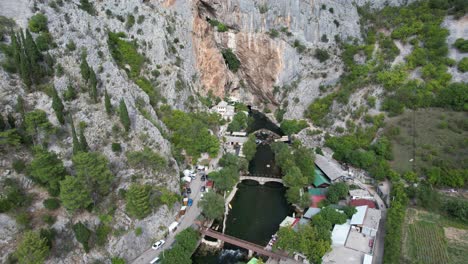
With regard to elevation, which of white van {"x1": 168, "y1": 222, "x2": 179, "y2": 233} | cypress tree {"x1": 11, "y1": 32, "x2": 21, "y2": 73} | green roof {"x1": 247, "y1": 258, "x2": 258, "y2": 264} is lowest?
green roof {"x1": 247, "y1": 258, "x2": 258, "y2": 264}

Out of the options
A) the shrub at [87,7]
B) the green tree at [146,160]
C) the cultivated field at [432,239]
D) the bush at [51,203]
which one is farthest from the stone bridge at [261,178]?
the shrub at [87,7]

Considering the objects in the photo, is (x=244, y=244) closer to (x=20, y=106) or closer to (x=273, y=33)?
(x=20, y=106)

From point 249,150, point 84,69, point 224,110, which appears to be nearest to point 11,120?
point 84,69

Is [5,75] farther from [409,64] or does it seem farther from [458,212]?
[409,64]

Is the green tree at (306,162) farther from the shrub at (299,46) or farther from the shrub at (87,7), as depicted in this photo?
the shrub at (87,7)

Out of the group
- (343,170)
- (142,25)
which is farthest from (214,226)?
(142,25)

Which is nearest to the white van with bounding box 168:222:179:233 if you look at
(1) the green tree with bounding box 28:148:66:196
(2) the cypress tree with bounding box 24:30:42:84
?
(1) the green tree with bounding box 28:148:66:196

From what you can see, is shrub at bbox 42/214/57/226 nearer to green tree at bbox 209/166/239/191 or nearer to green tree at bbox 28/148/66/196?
green tree at bbox 28/148/66/196
